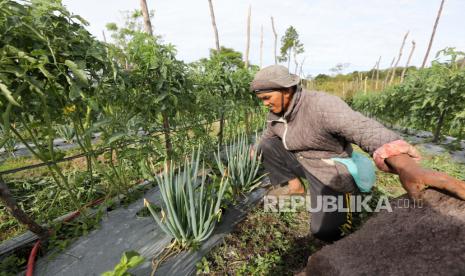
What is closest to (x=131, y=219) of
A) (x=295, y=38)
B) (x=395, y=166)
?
(x=395, y=166)

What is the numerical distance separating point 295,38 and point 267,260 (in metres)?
26.6

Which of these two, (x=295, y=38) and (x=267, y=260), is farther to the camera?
(x=295, y=38)

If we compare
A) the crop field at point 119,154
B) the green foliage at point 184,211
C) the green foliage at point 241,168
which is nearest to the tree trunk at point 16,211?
the crop field at point 119,154

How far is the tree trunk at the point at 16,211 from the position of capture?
135 cm

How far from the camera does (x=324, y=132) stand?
148cm

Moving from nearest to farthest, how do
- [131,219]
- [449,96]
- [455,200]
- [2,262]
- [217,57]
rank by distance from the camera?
[455,200], [2,262], [131,219], [217,57], [449,96]

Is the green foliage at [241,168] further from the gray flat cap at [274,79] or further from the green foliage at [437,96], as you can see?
the green foliage at [437,96]

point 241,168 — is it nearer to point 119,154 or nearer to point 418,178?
point 119,154

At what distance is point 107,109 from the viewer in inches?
66.9

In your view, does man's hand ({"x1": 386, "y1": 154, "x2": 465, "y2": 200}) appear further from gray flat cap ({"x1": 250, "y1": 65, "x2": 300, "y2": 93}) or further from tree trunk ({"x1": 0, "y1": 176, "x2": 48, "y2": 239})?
tree trunk ({"x1": 0, "y1": 176, "x2": 48, "y2": 239})

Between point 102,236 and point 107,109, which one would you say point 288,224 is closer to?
point 102,236

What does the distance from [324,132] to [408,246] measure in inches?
35.1

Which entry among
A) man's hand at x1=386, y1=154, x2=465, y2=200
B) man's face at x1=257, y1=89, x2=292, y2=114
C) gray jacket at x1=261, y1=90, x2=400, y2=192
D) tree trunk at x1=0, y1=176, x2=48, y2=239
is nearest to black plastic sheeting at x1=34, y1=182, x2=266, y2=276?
tree trunk at x1=0, y1=176, x2=48, y2=239

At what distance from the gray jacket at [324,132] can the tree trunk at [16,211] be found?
1791 millimetres
